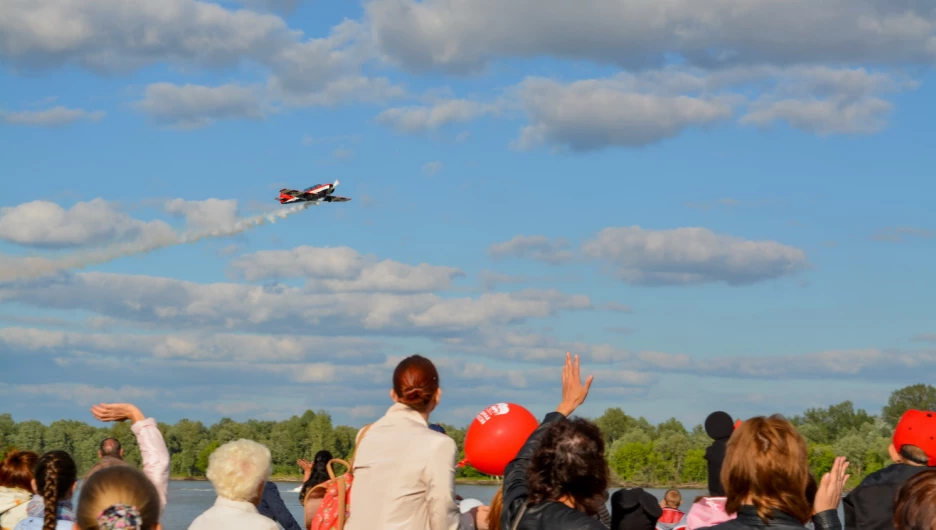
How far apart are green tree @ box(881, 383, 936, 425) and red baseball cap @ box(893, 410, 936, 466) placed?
110838 mm

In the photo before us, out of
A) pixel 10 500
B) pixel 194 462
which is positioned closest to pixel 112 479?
pixel 10 500

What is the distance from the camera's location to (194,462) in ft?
375

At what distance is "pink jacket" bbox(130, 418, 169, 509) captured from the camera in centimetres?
724

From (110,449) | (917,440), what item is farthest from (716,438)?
(110,449)

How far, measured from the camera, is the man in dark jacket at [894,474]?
729 cm

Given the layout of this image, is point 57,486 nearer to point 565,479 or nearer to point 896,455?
point 565,479

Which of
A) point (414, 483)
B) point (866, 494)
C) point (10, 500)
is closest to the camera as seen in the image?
point (414, 483)

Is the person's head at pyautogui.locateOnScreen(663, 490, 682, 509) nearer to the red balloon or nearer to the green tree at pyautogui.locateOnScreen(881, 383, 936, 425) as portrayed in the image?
the red balloon

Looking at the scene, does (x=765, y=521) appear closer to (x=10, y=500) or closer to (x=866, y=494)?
(x=866, y=494)

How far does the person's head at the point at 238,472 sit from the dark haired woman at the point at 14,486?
2600 mm

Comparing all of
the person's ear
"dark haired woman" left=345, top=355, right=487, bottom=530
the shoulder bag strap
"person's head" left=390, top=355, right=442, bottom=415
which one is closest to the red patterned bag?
"dark haired woman" left=345, top=355, right=487, bottom=530

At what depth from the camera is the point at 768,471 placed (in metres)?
4.98

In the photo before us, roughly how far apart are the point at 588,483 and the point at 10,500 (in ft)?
17.0

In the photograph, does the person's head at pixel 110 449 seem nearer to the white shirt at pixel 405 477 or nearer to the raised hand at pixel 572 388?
the white shirt at pixel 405 477
